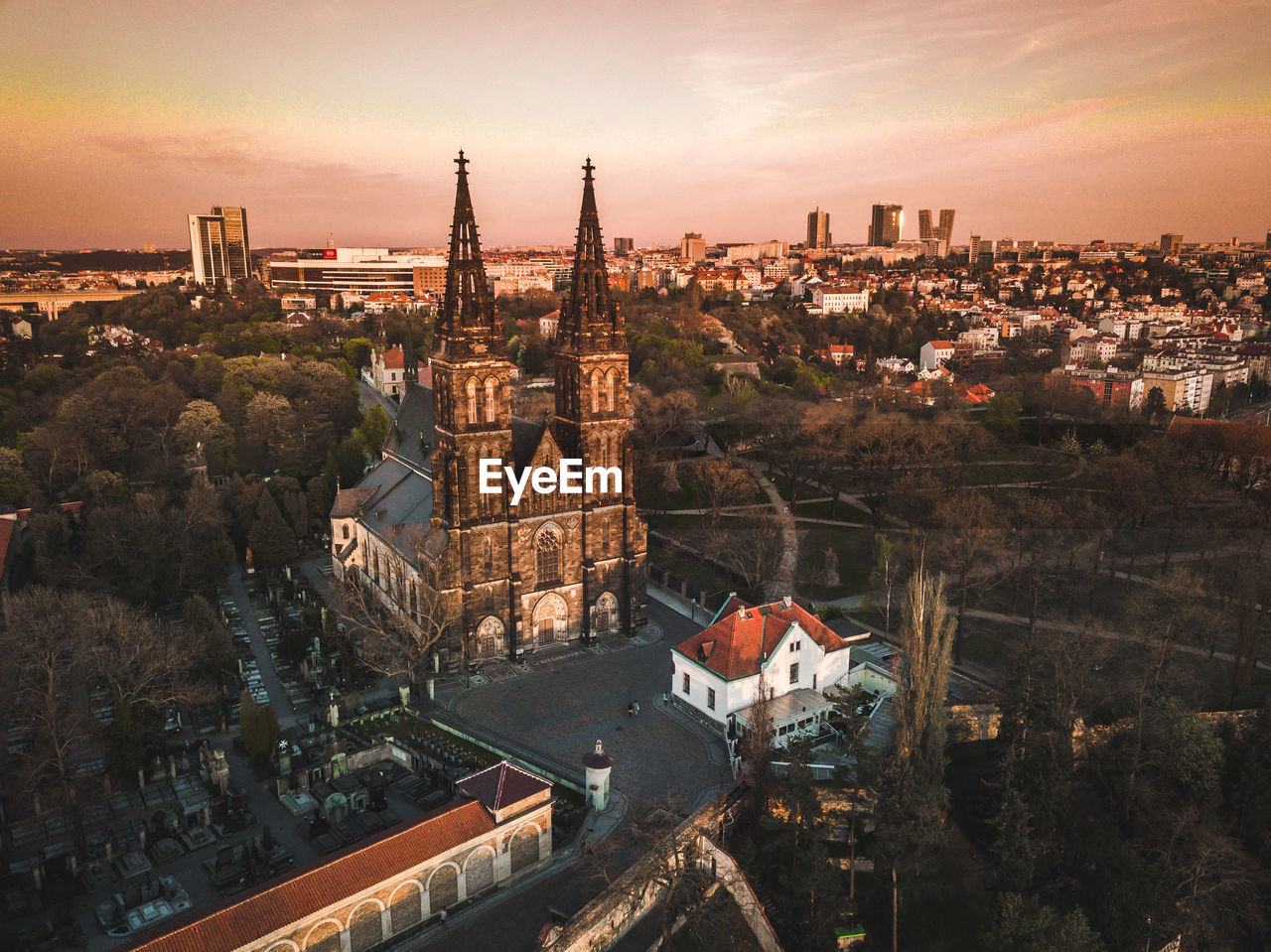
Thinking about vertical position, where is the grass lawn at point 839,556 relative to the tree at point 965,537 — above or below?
below

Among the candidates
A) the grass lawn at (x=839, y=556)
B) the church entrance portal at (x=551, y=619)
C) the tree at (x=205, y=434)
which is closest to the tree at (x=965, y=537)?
the grass lawn at (x=839, y=556)

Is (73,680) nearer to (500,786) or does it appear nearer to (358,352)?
(500,786)

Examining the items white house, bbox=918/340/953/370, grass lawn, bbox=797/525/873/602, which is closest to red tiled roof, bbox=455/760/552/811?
grass lawn, bbox=797/525/873/602

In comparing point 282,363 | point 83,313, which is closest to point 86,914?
point 282,363

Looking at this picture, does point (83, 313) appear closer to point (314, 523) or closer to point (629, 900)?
point (314, 523)

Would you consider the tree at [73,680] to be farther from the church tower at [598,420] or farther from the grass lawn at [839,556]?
the grass lawn at [839,556]

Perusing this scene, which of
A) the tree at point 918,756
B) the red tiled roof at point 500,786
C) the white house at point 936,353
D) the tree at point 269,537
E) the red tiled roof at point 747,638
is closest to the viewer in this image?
the tree at point 918,756

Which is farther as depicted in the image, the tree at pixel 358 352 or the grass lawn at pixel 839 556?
the tree at pixel 358 352
